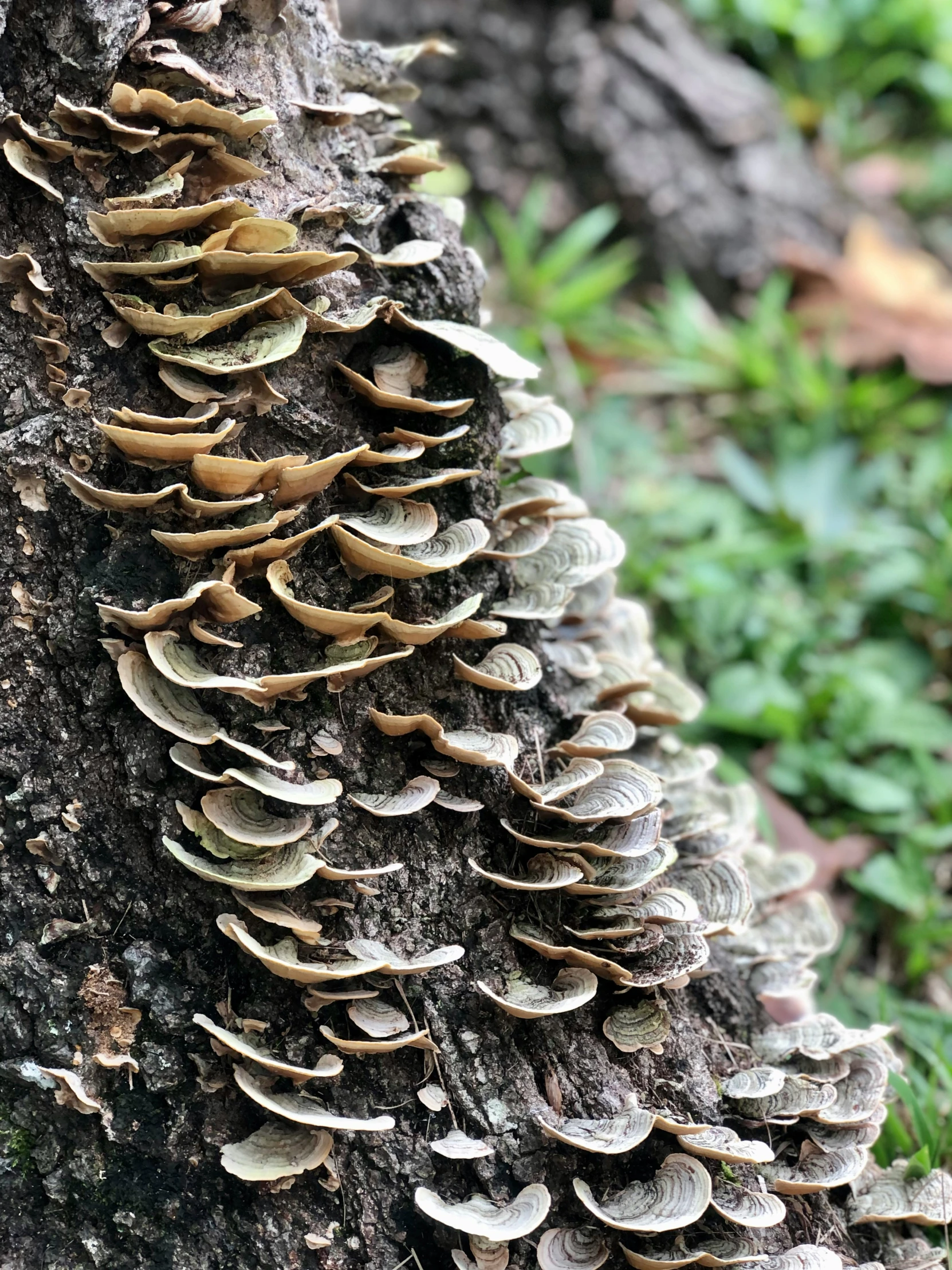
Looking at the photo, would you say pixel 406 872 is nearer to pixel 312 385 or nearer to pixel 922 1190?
pixel 312 385

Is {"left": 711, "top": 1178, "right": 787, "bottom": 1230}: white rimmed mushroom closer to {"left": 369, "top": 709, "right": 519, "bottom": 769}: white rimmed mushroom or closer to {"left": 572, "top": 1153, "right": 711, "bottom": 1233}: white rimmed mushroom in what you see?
{"left": 572, "top": 1153, "right": 711, "bottom": 1233}: white rimmed mushroom

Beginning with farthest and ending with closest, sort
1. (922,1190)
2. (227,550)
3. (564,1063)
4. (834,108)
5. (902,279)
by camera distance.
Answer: (834,108)
(902,279)
(922,1190)
(564,1063)
(227,550)

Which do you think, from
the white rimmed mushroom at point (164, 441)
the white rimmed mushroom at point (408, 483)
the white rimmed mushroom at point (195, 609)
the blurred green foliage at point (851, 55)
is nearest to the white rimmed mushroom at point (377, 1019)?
the white rimmed mushroom at point (195, 609)

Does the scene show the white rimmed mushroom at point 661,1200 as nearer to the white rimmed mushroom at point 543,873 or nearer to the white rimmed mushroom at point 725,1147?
the white rimmed mushroom at point 725,1147

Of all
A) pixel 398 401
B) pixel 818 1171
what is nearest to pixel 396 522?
pixel 398 401

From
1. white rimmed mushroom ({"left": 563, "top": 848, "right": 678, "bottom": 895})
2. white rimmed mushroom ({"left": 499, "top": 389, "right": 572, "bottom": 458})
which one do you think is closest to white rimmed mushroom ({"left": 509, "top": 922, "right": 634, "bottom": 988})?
white rimmed mushroom ({"left": 563, "top": 848, "right": 678, "bottom": 895})

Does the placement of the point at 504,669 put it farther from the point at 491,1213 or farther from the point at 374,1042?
the point at 491,1213

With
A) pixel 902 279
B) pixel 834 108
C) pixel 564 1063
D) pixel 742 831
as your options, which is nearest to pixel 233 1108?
pixel 564 1063
